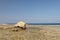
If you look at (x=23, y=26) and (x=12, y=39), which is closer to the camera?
(x=12, y=39)

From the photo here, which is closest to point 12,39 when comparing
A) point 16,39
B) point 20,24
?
point 16,39

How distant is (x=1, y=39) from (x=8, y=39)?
677mm

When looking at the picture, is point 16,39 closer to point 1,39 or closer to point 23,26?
point 1,39

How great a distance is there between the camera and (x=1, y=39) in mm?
13109

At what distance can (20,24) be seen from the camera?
93.0 ft

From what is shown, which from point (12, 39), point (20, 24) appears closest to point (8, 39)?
point (12, 39)

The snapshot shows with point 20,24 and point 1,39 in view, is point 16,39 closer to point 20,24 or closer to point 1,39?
point 1,39

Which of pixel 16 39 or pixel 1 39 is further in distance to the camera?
pixel 16 39

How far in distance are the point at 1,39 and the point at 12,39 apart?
1.12 meters

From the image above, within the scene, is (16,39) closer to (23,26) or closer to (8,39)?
(8,39)

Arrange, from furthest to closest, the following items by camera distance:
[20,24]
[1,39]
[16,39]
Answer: [20,24] < [16,39] < [1,39]

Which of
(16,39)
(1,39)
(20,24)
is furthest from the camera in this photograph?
(20,24)

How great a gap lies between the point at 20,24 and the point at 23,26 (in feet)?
2.24

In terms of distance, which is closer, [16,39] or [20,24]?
[16,39]
